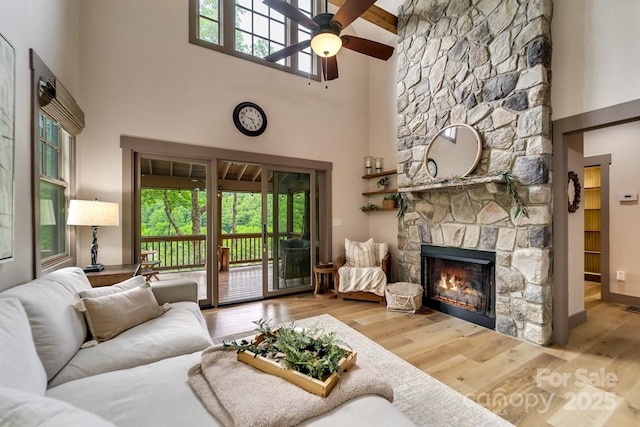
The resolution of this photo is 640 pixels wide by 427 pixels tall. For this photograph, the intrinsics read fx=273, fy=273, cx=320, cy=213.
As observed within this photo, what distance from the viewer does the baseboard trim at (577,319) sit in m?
2.97

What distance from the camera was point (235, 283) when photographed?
5.13 meters

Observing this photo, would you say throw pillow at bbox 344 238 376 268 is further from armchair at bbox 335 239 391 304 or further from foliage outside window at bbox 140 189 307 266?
foliage outside window at bbox 140 189 307 266

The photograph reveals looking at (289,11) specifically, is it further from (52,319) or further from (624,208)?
(624,208)

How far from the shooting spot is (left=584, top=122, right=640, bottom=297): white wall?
3.78 meters

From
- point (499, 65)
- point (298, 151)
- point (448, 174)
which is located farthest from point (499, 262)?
point (298, 151)

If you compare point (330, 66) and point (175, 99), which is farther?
point (175, 99)

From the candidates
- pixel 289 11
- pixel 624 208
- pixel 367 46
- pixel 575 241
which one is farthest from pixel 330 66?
pixel 624 208

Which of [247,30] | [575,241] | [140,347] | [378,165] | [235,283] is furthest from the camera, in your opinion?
[235,283]

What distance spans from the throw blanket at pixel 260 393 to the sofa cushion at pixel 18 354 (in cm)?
59

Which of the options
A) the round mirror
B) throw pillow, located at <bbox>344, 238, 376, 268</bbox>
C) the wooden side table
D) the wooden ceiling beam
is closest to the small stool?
throw pillow, located at <bbox>344, 238, 376, 268</bbox>

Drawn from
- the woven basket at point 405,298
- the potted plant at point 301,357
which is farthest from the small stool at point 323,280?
the potted plant at point 301,357

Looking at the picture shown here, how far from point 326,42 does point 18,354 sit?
9.97 feet

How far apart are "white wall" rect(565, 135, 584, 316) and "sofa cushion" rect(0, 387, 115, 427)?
150 inches

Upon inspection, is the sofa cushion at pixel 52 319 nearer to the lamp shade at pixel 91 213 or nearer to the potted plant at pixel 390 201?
the lamp shade at pixel 91 213
